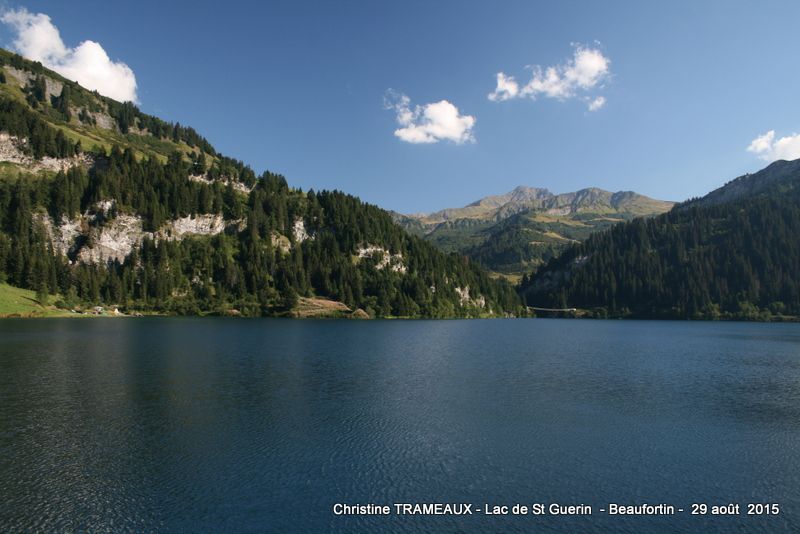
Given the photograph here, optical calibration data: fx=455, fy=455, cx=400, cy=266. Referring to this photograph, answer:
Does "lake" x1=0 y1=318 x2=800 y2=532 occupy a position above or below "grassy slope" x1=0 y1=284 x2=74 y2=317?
below

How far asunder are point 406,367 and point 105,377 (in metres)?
40.7

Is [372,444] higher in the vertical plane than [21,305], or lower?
lower

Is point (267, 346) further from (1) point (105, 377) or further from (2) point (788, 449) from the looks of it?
(2) point (788, 449)

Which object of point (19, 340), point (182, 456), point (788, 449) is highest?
point (19, 340)

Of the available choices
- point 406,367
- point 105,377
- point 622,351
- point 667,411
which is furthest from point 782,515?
point 622,351

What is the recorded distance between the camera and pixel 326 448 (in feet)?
110

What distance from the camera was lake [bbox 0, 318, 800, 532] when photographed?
24.0 meters

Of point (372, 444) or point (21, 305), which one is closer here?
point (372, 444)

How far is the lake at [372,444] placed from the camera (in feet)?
78.8

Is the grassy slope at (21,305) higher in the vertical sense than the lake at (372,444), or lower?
higher

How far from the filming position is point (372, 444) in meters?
35.0

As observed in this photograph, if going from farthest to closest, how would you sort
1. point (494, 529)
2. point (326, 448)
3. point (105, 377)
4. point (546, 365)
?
point (546, 365) → point (105, 377) → point (326, 448) → point (494, 529)

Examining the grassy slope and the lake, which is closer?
the lake

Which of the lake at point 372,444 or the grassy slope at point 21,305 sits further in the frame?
the grassy slope at point 21,305
